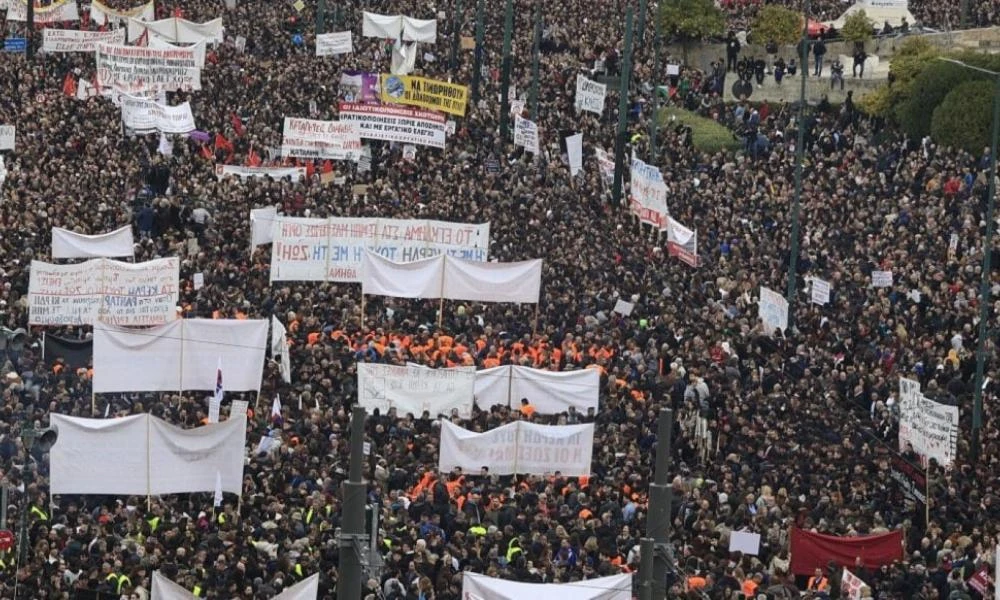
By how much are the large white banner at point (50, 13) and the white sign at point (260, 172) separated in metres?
13.7

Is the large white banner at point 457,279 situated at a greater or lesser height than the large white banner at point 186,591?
lesser

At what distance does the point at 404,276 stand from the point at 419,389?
5.41m

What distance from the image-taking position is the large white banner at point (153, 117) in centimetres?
4859

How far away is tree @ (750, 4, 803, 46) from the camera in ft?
210

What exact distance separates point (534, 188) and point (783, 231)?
4563mm

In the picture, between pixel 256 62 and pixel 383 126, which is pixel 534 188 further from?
pixel 256 62

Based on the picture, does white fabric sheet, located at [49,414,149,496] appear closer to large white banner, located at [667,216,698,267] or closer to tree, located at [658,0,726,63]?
large white banner, located at [667,216,698,267]

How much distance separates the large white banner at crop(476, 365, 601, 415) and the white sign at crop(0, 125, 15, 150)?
15.5m

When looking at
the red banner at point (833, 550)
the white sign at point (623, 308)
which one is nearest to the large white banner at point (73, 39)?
the white sign at point (623, 308)

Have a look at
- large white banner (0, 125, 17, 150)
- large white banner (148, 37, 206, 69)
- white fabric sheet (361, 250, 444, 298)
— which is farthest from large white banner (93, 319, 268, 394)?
large white banner (148, 37, 206, 69)

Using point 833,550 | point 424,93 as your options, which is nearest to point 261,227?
point 424,93

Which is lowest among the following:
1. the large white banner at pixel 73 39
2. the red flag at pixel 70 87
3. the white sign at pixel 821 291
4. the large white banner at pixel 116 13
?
the white sign at pixel 821 291

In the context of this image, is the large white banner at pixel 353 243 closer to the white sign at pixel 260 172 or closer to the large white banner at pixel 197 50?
the white sign at pixel 260 172

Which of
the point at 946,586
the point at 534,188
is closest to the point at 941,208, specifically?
the point at 534,188
